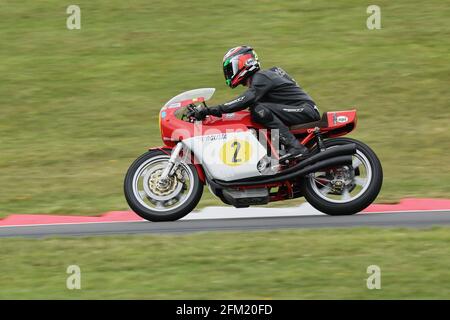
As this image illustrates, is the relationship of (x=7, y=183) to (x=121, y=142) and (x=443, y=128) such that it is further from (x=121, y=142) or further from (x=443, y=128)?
(x=443, y=128)

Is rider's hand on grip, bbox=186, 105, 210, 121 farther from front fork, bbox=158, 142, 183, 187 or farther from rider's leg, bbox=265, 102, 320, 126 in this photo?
rider's leg, bbox=265, 102, 320, 126

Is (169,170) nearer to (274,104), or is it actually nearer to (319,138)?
(274,104)

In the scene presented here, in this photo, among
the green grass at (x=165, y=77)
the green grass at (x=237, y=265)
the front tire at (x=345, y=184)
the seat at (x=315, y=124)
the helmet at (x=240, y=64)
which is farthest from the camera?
the green grass at (x=165, y=77)

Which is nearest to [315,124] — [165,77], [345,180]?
[345,180]

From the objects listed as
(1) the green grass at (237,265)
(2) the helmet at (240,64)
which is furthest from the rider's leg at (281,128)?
(1) the green grass at (237,265)

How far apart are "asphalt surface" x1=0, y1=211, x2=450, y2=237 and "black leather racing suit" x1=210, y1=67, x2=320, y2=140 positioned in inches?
38.5

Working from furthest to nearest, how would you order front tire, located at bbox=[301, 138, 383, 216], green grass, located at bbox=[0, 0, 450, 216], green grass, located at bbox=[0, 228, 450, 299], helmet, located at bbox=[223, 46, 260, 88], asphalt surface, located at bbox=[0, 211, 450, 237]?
green grass, located at bbox=[0, 0, 450, 216] < helmet, located at bbox=[223, 46, 260, 88] < front tire, located at bbox=[301, 138, 383, 216] < asphalt surface, located at bbox=[0, 211, 450, 237] < green grass, located at bbox=[0, 228, 450, 299]

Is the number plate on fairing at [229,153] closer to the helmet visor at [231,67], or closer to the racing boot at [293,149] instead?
the racing boot at [293,149]

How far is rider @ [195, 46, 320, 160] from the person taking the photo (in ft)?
34.9

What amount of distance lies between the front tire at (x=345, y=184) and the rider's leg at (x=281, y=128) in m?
0.29

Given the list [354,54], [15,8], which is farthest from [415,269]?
[15,8]

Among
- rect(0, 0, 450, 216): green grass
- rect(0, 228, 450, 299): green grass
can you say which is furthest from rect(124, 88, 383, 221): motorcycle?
rect(0, 0, 450, 216): green grass

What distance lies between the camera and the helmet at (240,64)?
35.5 ft
